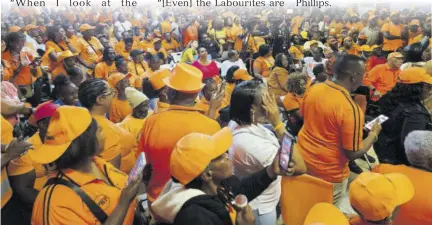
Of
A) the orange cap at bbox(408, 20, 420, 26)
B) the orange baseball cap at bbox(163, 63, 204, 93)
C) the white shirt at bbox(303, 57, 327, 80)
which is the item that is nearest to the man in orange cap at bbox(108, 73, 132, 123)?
the orange baseball cap at bbox(163, 63, 204, 93)

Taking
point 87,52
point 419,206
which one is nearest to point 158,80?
point 419,206

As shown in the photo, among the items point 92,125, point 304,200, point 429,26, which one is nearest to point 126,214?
point 92,125

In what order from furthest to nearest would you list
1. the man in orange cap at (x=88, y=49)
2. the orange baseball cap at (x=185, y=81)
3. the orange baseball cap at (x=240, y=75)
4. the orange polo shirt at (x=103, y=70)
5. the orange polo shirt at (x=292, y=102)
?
the man in orange cap at (x=88, y=49) → the orange polo shirt at (x=103, y=70) → the orange baseball cap at (x=240, y=75) → the orange polo shirt at (x=292, y=102) → the orange baseball cap at (x=185, y=81)

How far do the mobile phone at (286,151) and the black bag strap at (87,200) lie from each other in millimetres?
804

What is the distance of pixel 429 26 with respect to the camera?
354 inches

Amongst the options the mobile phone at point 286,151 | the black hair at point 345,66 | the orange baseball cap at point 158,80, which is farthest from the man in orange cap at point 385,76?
the mobile phone at point 286,151

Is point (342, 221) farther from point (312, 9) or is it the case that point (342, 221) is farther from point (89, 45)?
point (312, 9)

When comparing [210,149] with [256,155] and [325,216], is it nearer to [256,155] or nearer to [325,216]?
[325,216]

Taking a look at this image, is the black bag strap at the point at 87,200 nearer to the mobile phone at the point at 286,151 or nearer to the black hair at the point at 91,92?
the mobile phone at the point at 286,151

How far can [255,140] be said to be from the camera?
7.82 feet

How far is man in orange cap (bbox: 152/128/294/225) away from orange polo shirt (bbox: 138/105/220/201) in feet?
2.44

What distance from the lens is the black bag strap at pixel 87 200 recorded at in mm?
1679

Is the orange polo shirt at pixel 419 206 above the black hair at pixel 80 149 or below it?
below

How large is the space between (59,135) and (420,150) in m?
1.81
